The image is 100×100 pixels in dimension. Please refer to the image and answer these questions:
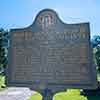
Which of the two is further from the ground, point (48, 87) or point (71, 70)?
point (71, 70)

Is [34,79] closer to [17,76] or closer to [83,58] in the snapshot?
[17,76]

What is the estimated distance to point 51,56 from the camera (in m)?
7.62

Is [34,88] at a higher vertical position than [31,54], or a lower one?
lower

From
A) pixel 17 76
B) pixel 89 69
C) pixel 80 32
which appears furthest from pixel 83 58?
pixel 17 76

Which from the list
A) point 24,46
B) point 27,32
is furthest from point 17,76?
point 27,32

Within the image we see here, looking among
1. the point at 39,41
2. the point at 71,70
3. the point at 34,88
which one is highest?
the point at 39,41

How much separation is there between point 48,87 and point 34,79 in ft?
2.17

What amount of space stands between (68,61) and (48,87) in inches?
51.4

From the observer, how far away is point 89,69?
23.6 ft

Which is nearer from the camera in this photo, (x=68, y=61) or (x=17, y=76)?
(x=68, y=61)

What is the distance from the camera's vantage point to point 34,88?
7758 mm

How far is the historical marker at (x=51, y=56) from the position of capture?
7.31m

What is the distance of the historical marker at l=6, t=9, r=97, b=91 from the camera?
7.31m

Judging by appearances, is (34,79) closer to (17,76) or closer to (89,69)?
(17,76)
